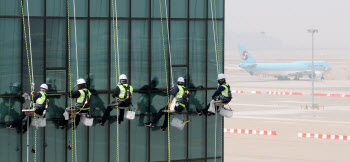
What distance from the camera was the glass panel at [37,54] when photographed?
95.1 feet

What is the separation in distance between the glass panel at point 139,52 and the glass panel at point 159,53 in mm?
356

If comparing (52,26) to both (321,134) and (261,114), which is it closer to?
(321,134)

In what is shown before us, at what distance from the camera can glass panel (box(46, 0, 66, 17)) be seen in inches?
1148

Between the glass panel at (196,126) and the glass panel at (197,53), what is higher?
the glass panel at (197,53)

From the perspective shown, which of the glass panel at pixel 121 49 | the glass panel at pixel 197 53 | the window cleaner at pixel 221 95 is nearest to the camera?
the window cleaner at pixel 221 95

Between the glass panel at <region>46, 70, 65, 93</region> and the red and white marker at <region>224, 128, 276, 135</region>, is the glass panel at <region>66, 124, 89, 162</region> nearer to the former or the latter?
the glass panel at <region>46, 70, 65, 93</region>

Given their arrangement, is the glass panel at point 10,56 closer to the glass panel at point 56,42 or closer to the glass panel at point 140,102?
the glass panel at point 56,42

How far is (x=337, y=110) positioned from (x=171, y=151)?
190 ft

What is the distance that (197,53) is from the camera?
32625 millimetres

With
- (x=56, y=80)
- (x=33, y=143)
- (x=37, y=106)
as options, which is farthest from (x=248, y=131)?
(x=37, y=106)

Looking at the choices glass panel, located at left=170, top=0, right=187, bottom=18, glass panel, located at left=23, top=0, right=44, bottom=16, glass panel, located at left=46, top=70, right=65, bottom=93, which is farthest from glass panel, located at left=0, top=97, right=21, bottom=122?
glass panel, located at left=170, top=0, right=187, bottom=18

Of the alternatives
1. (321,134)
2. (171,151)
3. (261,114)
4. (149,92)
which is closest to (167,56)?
(149,92)

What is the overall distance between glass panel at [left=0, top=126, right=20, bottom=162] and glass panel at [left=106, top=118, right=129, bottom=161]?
4.28m

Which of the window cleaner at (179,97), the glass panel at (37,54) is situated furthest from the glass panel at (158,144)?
the glass panel at (37,54)
